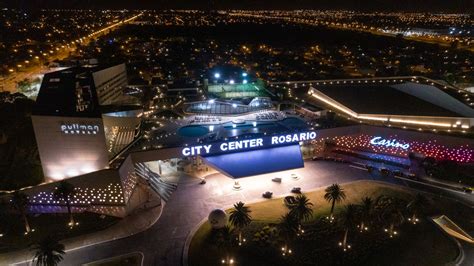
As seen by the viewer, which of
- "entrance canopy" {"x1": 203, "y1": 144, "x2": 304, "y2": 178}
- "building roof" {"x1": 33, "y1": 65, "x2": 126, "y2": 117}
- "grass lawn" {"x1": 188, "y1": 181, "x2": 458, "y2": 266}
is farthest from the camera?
"entrance canopy" {"x1": 203, "y1": 144, "x2": 304, "y2": 178}

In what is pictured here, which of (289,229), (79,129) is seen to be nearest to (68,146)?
(79,129)

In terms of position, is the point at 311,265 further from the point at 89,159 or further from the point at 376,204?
the point at 89,159

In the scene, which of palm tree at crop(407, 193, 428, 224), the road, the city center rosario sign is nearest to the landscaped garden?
the road

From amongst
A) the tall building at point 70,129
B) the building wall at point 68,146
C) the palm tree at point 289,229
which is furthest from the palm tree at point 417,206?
the building wall at point 68,146

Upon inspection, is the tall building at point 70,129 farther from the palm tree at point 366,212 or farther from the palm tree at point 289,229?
the palm tree at point 366,212

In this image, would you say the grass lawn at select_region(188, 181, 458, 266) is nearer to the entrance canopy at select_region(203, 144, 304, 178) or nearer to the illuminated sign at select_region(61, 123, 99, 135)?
the entrance canopy at select_region(203, 144, 304, 178)
